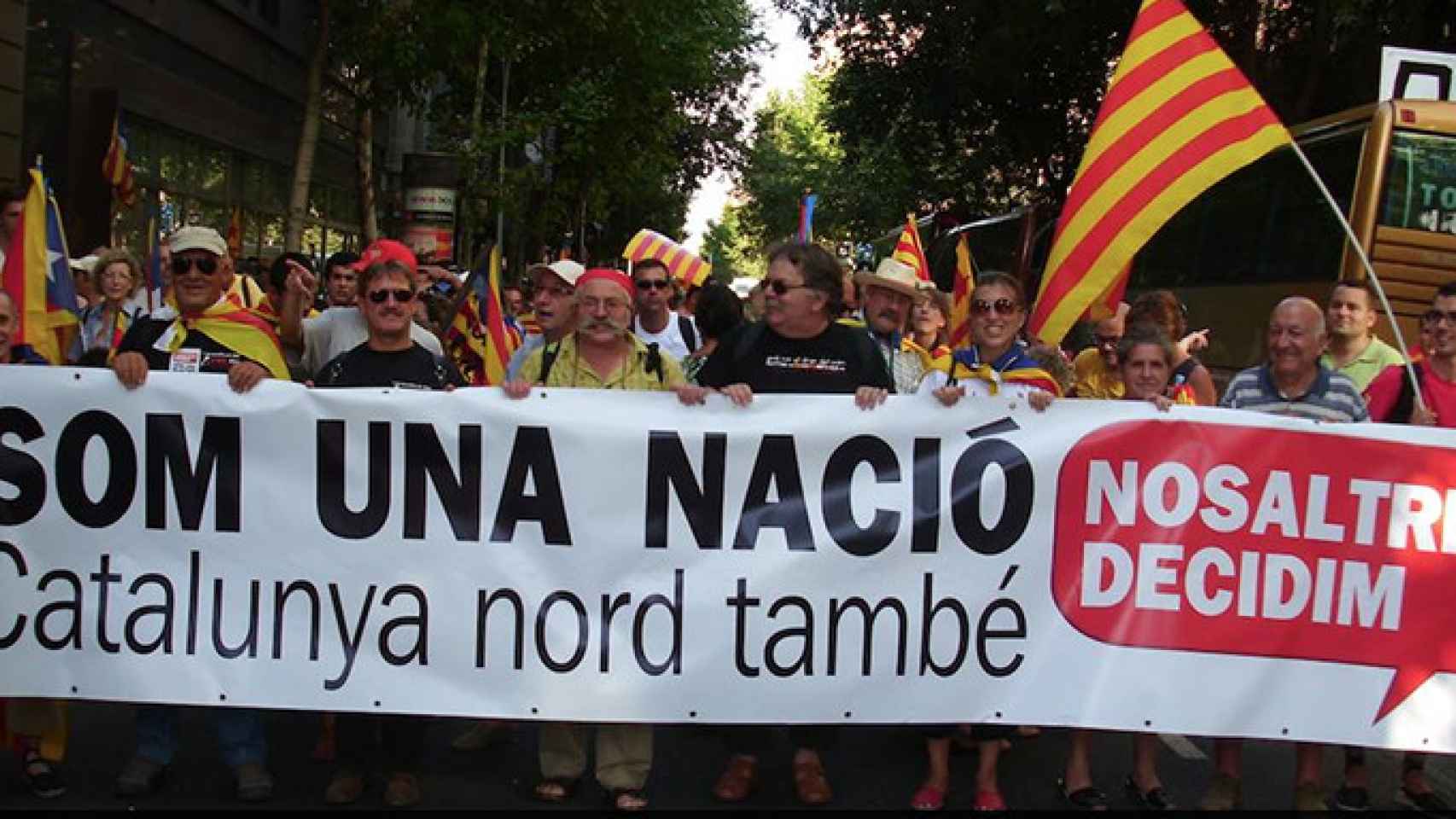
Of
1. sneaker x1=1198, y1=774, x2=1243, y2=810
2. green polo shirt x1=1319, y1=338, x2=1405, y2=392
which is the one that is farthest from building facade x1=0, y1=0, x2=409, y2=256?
sneaker x1=1198, y1=774, x2=1243, y2=810

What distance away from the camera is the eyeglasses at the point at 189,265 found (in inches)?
207

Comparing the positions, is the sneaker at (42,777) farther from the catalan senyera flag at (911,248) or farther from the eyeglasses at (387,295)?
the catalan senyera flag at (911,248)

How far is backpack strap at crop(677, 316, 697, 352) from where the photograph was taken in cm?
877

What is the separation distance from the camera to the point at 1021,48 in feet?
78.7

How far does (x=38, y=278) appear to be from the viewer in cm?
573

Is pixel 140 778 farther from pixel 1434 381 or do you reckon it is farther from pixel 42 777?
pixel 1434 381

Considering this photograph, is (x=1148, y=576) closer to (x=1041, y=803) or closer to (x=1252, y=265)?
(x=1041, y=803)

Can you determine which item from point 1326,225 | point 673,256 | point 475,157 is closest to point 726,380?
point 673,256

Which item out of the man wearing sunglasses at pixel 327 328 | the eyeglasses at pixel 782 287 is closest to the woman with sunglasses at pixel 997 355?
the eyeglasses at pixel 782 287

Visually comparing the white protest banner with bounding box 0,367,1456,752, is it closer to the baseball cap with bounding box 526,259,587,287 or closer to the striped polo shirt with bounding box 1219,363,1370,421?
the striped polo shirt with bounding box 1219,363,1370,421

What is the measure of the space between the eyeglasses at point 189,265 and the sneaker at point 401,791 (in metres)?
1.76

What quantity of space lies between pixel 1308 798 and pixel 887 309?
3.03 metres

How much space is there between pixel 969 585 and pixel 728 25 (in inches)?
1302

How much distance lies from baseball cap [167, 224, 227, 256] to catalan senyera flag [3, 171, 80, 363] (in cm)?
61
